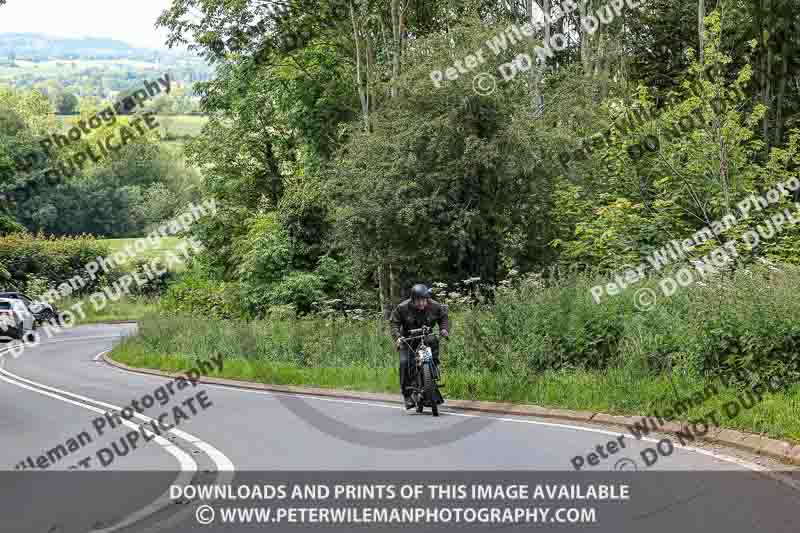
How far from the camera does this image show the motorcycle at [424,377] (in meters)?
16.0

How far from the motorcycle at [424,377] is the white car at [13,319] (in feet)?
111

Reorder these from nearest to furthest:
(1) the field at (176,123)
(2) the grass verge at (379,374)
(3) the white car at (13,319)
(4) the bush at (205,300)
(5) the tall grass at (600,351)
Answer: (2) the grass verge at (379,374) → (5) the tall grass at (600,351) → (4) the bush at (205,300) → (3) the white car at (13,319) → (1) the field at (176,123)

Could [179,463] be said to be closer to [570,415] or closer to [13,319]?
[570,415]

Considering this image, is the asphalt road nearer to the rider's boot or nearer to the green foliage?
the rider's boot

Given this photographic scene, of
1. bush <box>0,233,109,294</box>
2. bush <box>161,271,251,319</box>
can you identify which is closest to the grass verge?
bush <box>161,271,251,319</box>

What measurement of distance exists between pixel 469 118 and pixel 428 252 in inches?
139

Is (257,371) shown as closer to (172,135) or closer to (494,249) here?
(494,249)

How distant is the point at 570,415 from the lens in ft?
50.4

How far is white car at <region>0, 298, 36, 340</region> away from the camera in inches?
1843

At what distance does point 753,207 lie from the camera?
30.4 m

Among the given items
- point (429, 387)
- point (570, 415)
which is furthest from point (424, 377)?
point (570, 415)

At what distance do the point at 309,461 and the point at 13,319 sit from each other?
38688 mm

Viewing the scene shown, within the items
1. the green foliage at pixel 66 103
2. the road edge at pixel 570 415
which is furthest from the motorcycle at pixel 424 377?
the green foliage at pixel 66 103

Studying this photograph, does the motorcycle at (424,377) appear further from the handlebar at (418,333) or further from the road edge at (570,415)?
the road edge at (570,415)
